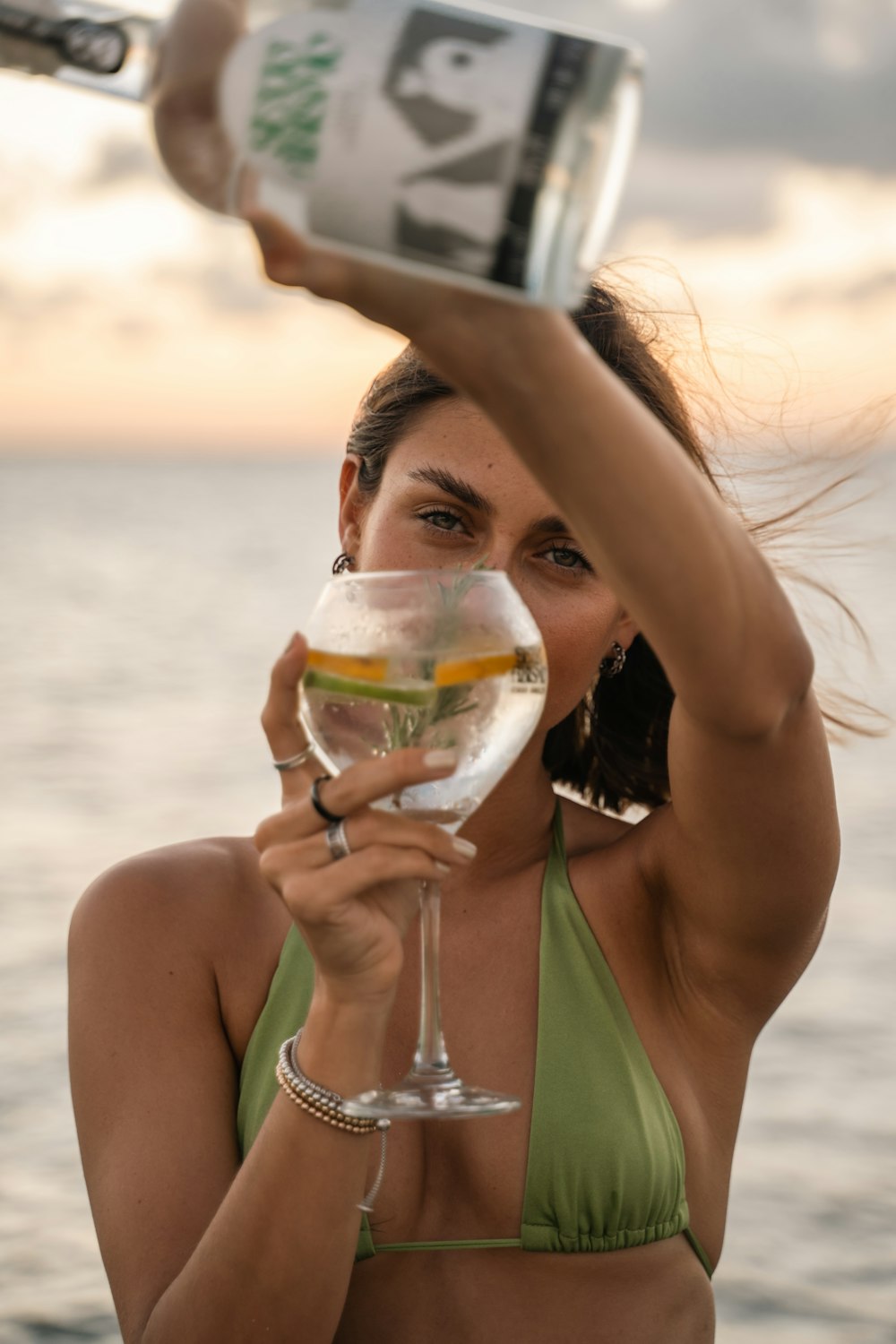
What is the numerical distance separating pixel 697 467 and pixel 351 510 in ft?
2.15

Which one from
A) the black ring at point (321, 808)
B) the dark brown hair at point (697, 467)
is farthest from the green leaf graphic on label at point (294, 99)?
the dark brown hair at point (697, 467)

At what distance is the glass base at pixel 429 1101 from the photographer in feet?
5.39

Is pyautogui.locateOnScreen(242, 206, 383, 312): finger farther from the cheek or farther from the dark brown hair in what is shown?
the dark brown hair

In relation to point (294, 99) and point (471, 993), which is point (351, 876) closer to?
point (294, 99)

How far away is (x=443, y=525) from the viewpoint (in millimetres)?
2498

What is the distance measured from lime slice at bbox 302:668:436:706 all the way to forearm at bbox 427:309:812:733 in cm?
24

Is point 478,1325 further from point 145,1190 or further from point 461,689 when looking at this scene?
point 461,689

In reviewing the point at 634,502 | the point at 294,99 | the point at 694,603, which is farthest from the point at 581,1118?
the point at 294,99

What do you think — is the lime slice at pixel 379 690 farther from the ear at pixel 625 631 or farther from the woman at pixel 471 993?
the ear at pixel 625 631

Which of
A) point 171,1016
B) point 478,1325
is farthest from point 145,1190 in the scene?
point 478,1325

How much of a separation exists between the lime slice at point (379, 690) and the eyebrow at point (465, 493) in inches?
34.5

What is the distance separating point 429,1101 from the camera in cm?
169

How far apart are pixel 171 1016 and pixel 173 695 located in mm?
12183

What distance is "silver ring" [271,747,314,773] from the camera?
1809 mm
